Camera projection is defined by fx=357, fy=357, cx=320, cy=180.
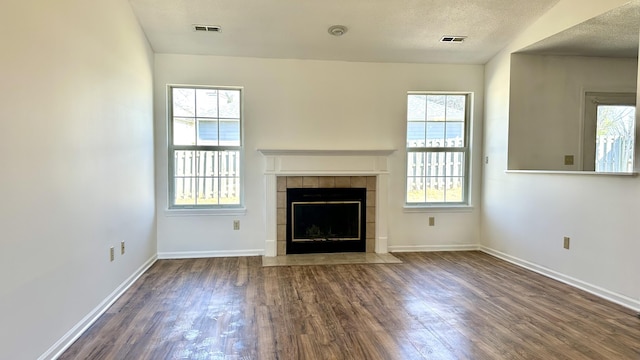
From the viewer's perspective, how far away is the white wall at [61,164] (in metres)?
1.68

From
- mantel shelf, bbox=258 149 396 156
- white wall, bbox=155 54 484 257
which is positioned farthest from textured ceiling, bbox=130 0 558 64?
mantel shelf, bbox=258 149 396 156

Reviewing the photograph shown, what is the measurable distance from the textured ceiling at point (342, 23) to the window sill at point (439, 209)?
1.90 m

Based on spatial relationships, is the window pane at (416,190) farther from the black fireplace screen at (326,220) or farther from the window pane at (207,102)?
the window pane at (207,102)

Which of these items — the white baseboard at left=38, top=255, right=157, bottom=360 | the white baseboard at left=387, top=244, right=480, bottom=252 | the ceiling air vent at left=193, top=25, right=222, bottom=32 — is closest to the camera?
the white baseboard at left=38, top=255, right=157, bottom=360

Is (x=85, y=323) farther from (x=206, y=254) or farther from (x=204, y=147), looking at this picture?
(x=204, y=147)

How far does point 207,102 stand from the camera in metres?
4.36

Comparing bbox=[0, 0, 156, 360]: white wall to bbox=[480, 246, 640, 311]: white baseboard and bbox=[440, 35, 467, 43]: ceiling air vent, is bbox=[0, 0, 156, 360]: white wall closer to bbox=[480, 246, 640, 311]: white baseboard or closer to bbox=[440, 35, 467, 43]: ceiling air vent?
bbox=[440, 35, 467, 43]: ceiling air vent

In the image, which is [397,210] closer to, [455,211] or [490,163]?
[455,211]

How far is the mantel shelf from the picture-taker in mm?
4281

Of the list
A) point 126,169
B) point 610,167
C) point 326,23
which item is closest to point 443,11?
point 326,23

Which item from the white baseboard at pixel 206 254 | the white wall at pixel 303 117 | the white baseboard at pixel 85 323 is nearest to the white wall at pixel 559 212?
the white wall at pixel 303 117

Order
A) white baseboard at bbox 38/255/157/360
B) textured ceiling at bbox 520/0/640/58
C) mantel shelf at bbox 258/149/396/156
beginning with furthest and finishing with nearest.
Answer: mantel shelf at bbox 258/149/396/156
textured ceiling at bbox 520/0/640/58
white baseboard at bbox 38/255/157/360

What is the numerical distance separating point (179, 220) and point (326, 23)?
2811 millimetres

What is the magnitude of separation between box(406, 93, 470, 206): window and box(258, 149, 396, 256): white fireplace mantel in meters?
0.44
